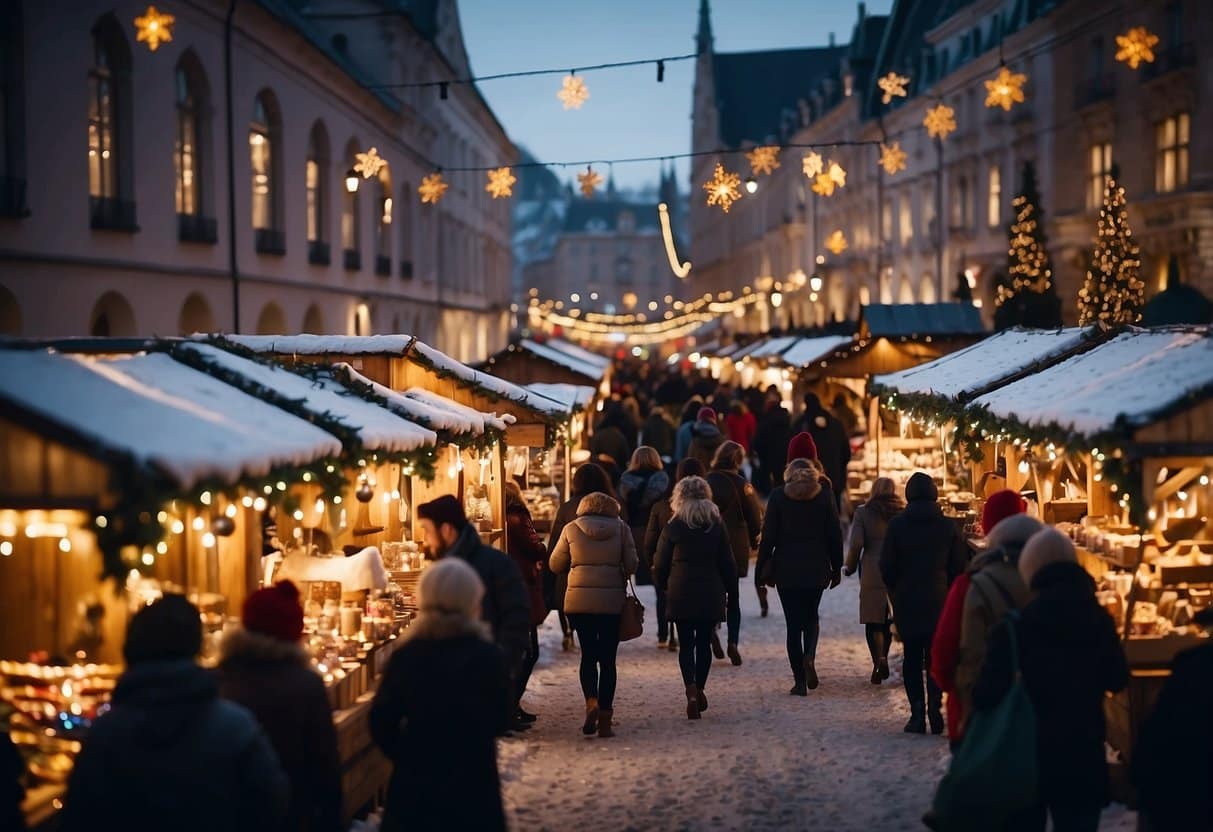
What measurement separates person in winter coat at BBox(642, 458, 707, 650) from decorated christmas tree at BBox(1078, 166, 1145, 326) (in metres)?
17.6

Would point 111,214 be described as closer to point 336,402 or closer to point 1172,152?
point 336,402

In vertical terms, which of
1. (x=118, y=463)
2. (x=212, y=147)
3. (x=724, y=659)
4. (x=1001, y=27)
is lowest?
(x=724, y=659)

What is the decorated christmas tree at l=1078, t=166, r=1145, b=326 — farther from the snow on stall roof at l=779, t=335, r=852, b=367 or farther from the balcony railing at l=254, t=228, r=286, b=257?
the balcony railing at l=254, t=228, r=286, b=257

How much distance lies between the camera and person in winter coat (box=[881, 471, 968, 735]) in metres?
10.4

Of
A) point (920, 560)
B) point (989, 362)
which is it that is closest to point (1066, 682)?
point (920, 560)

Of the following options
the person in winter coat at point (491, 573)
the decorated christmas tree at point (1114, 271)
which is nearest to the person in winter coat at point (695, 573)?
the person in winter coat at point (491, 573)

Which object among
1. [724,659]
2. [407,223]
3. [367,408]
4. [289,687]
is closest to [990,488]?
[724,659]

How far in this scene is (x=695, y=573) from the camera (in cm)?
1108

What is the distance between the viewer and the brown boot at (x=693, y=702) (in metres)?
11.2

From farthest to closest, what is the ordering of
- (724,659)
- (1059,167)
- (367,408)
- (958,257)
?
(958,257) < (1059,167) < (724,659) < (367,408)

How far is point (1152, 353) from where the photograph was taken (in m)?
10.5

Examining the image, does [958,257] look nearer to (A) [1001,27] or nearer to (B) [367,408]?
(A) [1001,27]

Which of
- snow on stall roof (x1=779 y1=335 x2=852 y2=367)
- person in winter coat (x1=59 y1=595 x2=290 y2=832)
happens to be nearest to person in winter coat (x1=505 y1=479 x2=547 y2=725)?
person in winter coat (x1=59 y1=595 x2=290 y2=832)

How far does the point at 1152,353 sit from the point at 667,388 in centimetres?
2336
